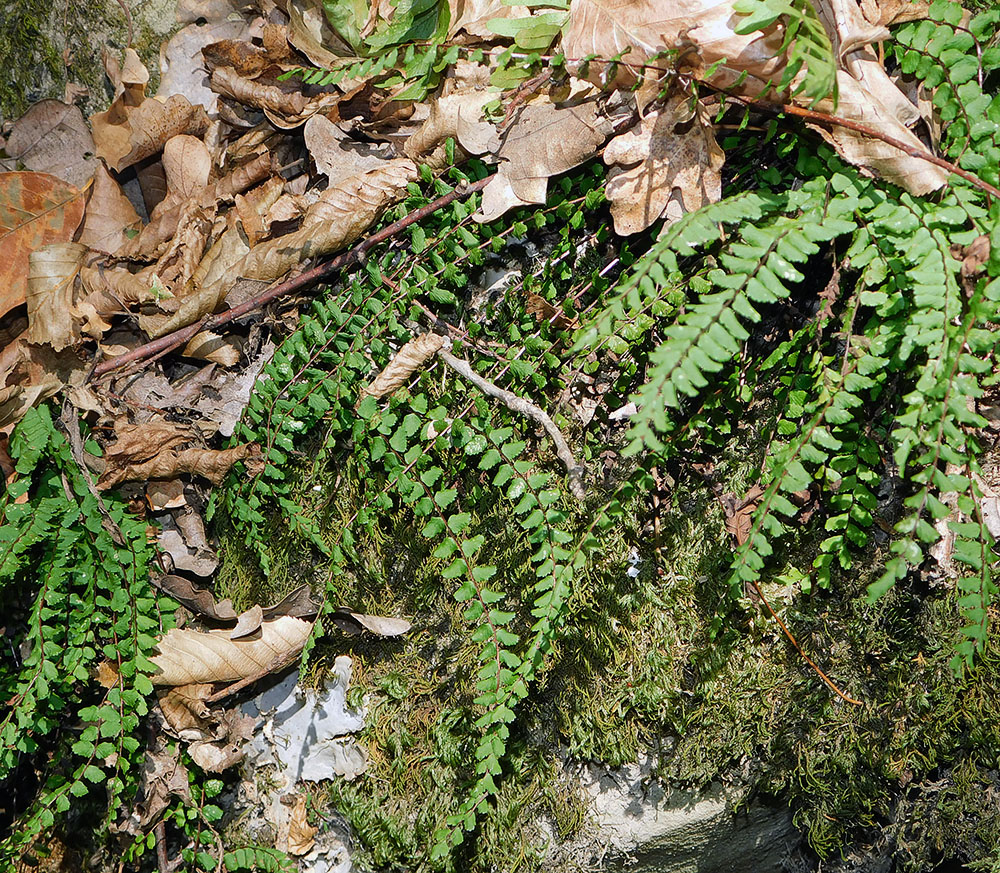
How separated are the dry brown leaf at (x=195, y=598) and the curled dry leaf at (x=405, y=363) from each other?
3.63ft

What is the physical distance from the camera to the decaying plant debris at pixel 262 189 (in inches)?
96.0

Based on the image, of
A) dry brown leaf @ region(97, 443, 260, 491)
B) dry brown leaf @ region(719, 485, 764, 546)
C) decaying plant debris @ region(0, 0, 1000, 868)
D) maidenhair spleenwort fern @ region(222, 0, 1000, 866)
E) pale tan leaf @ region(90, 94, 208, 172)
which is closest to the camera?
maidenhair spleenwort fern @ region(222, 0, 1000, 866)

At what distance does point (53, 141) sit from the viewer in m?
3.57

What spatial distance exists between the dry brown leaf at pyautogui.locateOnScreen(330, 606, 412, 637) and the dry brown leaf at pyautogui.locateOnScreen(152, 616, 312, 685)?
0.43ft

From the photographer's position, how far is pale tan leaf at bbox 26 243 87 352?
10.7 feet

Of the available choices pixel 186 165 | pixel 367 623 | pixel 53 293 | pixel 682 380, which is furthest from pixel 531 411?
pixel 53 293

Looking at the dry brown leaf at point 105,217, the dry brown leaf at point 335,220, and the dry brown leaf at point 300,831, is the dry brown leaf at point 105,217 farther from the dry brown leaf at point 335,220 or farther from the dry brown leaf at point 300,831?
the dry brown leaf at point 300,831

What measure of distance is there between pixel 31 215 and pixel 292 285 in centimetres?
144

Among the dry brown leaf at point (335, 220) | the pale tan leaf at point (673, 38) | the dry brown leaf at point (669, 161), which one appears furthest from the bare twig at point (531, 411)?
the pale tan leaf at point (673, 38)

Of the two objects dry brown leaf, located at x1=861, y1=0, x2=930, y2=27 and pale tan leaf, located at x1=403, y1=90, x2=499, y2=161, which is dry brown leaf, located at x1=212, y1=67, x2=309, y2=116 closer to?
pale tan leaf, located at x1=403, y1=90, x2=499, y2=161

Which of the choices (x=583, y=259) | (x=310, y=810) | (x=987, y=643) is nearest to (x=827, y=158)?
(x=583, y=259)

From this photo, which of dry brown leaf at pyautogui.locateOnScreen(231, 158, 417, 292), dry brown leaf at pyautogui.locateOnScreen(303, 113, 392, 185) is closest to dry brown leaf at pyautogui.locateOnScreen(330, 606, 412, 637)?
dry brown leaf at pyautogui.locateOnScreen(231, 158, 417, 292)

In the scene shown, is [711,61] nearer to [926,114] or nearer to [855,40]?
[855,40]

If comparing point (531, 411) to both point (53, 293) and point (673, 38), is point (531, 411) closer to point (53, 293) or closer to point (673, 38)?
point (673, 38)
